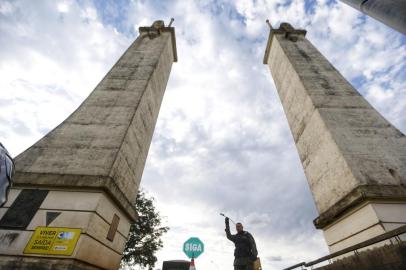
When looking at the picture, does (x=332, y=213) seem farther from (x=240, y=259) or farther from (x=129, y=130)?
(x=129, y=130)

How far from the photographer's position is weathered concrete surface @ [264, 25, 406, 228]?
286 inches

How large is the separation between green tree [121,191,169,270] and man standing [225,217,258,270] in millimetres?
18144

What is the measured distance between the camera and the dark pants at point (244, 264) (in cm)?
635

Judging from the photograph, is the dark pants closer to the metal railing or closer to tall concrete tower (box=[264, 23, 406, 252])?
the metal railing

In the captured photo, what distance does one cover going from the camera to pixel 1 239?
6.37 meters

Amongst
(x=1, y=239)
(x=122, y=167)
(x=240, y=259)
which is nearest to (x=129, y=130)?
(x=122, y=167)

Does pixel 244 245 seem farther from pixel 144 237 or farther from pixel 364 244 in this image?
pixel 144 237

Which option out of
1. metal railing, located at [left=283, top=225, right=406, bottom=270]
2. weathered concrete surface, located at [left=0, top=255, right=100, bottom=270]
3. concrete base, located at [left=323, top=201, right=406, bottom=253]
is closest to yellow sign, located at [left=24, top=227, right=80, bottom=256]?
weathered concrete surface, located at [left=0, top=255, right=100, bottom=270]

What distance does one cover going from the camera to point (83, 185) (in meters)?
7.13

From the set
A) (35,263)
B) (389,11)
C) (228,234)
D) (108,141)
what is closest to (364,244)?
(228,234)

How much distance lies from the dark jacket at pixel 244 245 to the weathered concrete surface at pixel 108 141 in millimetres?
4245

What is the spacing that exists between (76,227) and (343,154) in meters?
8.89

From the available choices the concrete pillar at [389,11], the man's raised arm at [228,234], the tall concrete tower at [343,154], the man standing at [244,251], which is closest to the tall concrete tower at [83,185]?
the man's raised arm at [228,234]

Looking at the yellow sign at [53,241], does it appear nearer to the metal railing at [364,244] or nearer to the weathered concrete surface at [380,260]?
the metal railing at [364,244]
